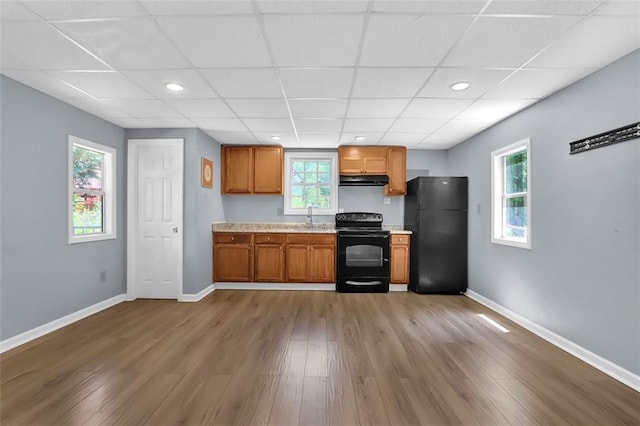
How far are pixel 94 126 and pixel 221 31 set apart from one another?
2676mm

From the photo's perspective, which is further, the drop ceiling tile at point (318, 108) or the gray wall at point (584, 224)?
the drop ceiling tile at point (318, 108)

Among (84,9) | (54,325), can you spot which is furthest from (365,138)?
(54,325)

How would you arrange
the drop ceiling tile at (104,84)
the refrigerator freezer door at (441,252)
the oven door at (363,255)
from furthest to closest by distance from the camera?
the oven door at (363,255)
the refrigerator freezer door at (441,252)
the drop ceiling tile at (104,84)

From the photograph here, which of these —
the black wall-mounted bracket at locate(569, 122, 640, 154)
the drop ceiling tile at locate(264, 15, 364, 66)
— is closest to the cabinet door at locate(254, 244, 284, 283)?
the drop ceiling tile at locate(264, 15, 364, 66)

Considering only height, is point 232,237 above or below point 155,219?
below

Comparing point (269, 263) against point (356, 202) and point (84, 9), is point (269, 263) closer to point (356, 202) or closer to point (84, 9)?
point (356, 202)

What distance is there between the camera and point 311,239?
4730mm

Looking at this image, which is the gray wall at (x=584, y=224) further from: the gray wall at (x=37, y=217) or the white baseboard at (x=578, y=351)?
the gray wall at (x=37, y=217)

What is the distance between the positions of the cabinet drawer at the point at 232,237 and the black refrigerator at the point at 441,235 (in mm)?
2682

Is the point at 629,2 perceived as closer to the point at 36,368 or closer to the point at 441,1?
the point at 441,1

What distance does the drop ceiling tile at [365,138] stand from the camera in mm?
4301

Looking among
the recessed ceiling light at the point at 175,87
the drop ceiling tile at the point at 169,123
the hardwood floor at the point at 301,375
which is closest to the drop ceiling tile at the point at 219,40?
the recessed ceiling light at the point at 175,87

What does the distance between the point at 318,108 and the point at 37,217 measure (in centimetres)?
299

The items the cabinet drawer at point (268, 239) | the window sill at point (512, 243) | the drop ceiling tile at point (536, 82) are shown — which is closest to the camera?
the drop ceiling tile at point (536, 82)
